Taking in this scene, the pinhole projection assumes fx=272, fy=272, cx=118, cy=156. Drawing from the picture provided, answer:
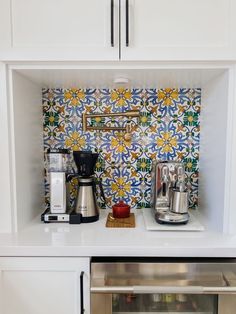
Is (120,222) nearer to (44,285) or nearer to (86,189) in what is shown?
(86,189)

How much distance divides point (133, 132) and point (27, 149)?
2.00ft

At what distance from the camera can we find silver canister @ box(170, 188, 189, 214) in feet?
4.19

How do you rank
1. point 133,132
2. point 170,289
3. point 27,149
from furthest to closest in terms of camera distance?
point 133,132 → point 27,149 → point 170,289

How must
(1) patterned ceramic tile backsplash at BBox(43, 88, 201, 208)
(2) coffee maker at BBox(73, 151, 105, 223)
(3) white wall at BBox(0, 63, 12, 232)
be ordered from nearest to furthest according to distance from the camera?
(3) white wall at BBox(0, 63, 12, 232) → (2) coffee maker at BBox(73, 151, 105, 223) → (1) patterned ceramic tile backsplash at BBox(43, 88, 201, 208)

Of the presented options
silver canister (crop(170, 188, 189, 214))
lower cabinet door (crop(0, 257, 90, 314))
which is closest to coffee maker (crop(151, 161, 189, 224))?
silver canister (crop(170, 188, 189, 214))

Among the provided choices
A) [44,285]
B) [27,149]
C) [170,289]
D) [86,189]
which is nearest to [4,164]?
[27,149]
